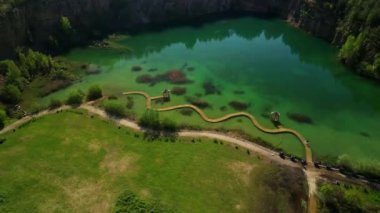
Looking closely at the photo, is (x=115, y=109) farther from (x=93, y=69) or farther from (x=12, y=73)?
(x=12, y=73)

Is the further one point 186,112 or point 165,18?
point 165,18

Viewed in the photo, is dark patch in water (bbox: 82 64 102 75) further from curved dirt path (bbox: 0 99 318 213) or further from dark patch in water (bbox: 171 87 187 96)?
dark patch in water (bbox: 171 87 187 96)

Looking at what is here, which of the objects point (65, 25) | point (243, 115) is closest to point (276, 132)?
point (243, 115)

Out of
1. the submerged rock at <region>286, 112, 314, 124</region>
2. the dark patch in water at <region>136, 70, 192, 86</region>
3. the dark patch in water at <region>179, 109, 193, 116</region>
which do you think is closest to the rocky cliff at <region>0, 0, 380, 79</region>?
the submerged rock at <region>286, 112, 314, 124</region>

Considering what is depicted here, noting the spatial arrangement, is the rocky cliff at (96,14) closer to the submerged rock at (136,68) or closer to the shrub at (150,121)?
the submerged rock at (136,68)

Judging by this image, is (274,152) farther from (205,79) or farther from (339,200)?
(205,79)

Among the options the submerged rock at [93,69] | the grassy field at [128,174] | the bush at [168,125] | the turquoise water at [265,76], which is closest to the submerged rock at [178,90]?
the turquoise water at [265,76]
